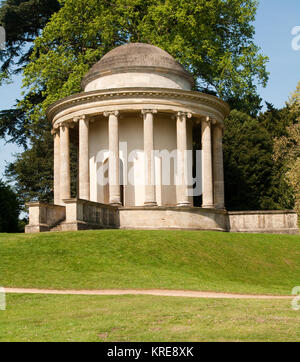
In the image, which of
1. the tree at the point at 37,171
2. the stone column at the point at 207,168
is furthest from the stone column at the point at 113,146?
the tree at the point at 37,171

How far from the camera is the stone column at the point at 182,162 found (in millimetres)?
36156

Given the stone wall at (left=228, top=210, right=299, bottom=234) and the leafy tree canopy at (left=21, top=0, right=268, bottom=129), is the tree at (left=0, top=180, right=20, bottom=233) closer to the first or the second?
the leafy tree canopy at (left=21, top=0, right=268, bottom=129)

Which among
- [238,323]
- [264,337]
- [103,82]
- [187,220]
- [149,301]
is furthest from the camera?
[103,82]

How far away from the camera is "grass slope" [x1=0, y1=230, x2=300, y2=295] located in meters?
21.0

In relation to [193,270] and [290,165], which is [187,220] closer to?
[193,270]

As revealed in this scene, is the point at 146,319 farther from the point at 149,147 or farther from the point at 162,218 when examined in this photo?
the point at 149,147

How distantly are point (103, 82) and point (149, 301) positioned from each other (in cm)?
2436

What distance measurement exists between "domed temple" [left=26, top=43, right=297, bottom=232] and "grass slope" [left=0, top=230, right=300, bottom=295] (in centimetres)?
565

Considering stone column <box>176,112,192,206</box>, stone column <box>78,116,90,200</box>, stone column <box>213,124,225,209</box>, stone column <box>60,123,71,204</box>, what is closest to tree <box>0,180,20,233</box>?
stone column <box>60,123,71,204</box>

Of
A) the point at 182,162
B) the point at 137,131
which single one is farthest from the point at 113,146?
the point at 182,162

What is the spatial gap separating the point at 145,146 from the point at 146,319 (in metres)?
23.5
